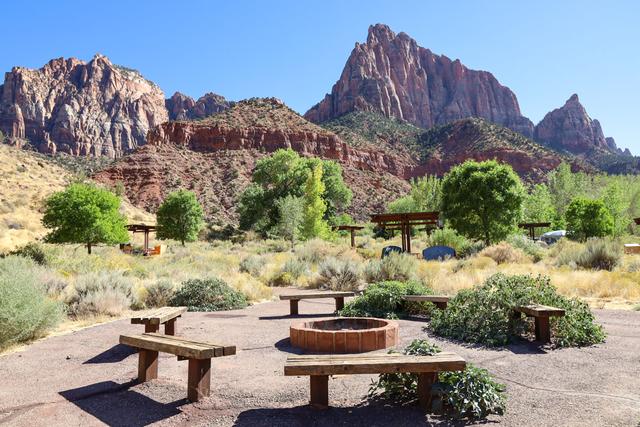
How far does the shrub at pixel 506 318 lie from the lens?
6.52 m

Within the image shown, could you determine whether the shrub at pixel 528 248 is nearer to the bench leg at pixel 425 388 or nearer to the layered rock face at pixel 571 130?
the bench leg at pixel 425 388

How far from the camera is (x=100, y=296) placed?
9.98 meters

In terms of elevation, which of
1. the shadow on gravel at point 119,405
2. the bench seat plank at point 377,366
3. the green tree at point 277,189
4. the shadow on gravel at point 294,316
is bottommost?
the shadow on gravel at point 294,316

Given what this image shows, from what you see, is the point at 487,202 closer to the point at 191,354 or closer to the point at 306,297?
the point at 306,297

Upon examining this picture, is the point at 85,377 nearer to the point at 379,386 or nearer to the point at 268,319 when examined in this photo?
the point at 379,386

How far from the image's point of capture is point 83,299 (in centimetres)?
992

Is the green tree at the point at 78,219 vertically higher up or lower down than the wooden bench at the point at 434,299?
higher up

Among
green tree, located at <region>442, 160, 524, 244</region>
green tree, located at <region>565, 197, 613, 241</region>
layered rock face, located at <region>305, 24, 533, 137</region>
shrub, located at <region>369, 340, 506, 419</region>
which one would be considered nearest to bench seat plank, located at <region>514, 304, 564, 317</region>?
shrub, located at <region>369, 340, 506, 419</region>

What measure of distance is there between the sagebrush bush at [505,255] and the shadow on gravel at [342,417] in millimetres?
15839

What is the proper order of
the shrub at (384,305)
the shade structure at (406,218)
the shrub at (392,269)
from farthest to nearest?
1. the shade structure at (406,218)
2. the shrub at (392,269)
3. the shrub at (384,305)

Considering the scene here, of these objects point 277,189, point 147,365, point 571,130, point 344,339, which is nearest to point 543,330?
point 344,339

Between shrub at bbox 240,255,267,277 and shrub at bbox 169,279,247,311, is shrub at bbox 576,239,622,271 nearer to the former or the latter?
shrub at bbox 240,255,267,277

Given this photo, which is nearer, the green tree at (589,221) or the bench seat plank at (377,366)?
the bench seat plank at (377,366)

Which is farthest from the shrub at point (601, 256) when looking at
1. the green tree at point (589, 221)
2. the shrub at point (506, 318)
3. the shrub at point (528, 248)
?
the green tree at point (589, 221)
